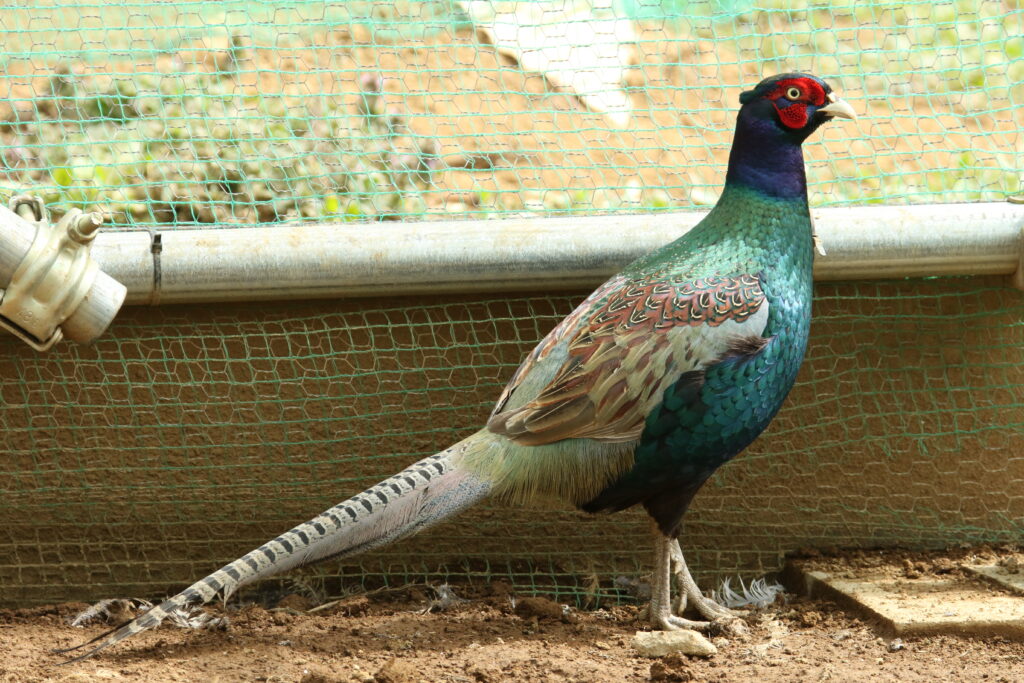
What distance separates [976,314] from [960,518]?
58 centimetres

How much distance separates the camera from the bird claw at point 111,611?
3195mm

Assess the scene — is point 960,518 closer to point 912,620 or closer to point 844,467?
point 844,467

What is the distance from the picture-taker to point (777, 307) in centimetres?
277

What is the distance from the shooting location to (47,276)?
2.43m

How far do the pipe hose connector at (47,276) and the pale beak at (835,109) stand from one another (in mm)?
1698

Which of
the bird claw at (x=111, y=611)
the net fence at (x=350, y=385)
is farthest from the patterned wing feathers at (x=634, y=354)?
the bird claw at (x=111, y=611)

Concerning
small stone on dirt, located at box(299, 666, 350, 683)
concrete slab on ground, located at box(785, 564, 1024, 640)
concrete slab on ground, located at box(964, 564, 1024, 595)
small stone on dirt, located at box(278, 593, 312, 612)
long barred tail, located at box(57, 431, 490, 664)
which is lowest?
small stone on dirt, located at box(299, 666, 350, 683)

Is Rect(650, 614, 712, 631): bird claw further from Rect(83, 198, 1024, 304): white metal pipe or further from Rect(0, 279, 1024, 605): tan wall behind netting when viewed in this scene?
Rect(83, 198, 1024, 304): white metal pipe

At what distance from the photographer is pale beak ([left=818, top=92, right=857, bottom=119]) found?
2.90 meters

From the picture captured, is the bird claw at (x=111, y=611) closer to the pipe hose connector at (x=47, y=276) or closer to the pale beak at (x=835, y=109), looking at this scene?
the pipe hose connector at (x=47, y=276)

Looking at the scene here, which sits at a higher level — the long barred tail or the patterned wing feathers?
the patterned wing feathers

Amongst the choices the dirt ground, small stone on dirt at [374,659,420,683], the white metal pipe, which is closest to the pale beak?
the white metal pipe

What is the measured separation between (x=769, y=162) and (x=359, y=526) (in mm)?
1309

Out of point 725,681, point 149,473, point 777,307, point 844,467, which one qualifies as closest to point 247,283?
point 149,473
